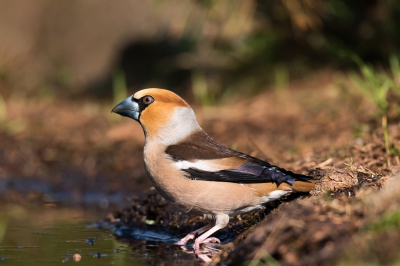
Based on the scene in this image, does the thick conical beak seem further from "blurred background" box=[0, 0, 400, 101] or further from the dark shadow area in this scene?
the dark shadow area

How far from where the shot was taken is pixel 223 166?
4.87 metres

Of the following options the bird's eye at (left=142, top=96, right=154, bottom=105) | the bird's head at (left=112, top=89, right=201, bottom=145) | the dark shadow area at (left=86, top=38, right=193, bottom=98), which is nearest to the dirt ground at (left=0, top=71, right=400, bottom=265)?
the bird's head at (left=112, top=89, right=201, bottom=145)

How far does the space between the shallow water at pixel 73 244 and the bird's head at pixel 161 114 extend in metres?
0.91

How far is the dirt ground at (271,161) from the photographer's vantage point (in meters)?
3.53

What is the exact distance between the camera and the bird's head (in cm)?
539

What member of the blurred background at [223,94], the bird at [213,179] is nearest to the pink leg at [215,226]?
the bird at [213,179]

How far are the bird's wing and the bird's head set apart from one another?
0.27 meters

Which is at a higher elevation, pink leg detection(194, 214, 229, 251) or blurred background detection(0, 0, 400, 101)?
blurred background detection(0, 0, 400, 101)

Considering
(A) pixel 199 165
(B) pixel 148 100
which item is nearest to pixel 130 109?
(B) pixel 148 100

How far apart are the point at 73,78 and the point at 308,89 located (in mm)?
6583

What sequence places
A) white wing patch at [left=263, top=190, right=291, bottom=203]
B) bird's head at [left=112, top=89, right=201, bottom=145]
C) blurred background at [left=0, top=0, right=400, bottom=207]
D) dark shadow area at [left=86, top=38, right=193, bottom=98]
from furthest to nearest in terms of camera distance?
1. dark shadow area at [left=86, top=38, right=193, bottom=98]
2. blurred background at [left=0, top=0, right=400, bottom=207]
3. bird's head at [left=112, top=89, right=201, bottom=145]
4. white wing patch at [left=263, top=190, right=291, bottom=203]

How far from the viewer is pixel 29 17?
16.4 m

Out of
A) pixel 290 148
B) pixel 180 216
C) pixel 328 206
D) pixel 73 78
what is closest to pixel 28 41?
pixel 73 78

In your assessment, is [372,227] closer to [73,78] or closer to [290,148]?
[290,148]
